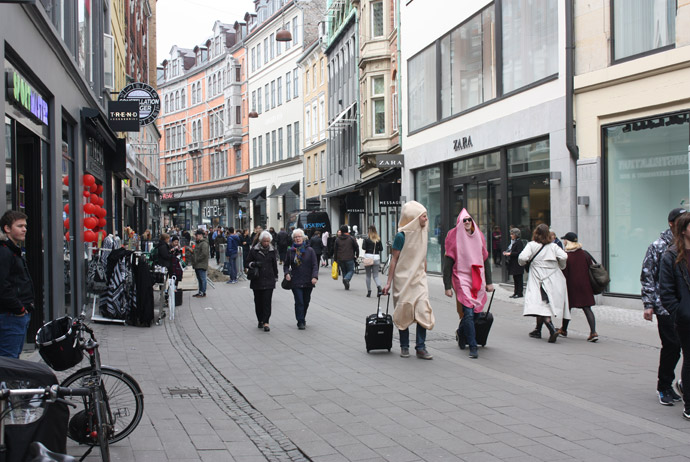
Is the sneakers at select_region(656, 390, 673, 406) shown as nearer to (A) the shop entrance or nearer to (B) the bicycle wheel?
(B) the bicycle wheel

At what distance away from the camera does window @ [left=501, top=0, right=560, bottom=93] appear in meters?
17.1

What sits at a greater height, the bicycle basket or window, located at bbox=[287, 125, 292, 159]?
window, located at bbox=[287, 125, 292, 159]

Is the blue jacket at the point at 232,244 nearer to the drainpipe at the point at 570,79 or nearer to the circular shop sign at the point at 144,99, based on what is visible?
the circular shop sign at the point at 144,99

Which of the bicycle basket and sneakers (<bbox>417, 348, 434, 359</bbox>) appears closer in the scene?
the bicycle basket

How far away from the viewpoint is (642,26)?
14.2 m

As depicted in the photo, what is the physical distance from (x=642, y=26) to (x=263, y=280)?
867 cm

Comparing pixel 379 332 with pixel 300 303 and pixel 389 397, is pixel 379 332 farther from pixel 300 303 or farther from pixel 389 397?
pixel 300 303

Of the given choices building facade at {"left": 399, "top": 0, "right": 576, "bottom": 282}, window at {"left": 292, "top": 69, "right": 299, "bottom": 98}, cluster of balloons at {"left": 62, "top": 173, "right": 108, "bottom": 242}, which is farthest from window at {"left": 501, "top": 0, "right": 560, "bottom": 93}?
window at {"left": 292, "top": 69, "right": 299, "bottom": 98}

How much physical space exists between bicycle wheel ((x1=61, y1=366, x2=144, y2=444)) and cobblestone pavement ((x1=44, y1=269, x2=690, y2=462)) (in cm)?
13

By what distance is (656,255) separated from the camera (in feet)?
22.5

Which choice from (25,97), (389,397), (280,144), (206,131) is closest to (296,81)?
(280,144)

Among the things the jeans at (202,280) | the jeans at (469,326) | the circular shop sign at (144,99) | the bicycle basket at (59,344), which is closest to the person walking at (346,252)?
the jeans at (202,280)

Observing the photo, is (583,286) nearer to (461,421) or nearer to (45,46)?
(461,421)

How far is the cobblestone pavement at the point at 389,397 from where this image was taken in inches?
217
